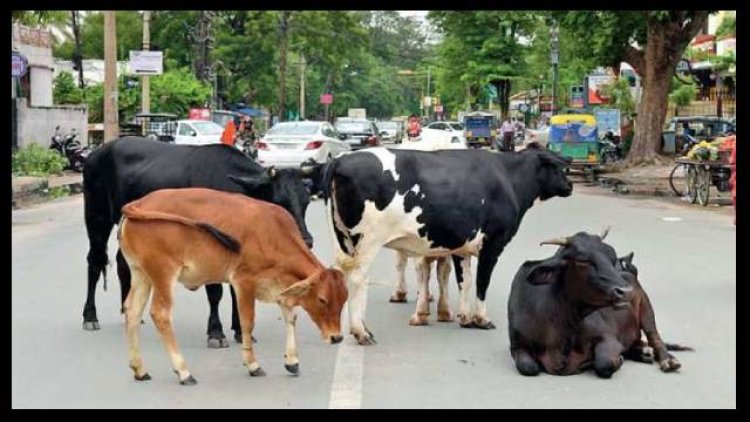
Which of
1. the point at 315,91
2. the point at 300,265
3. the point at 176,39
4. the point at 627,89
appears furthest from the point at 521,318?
the point at 315,91

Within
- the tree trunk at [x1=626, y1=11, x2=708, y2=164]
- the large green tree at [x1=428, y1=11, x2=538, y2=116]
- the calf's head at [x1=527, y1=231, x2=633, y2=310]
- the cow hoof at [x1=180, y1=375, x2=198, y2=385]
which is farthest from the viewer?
the large green tree at [x1=428, y1=11, x2=538, y2=116]

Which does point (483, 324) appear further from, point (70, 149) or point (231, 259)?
point (70, 149)

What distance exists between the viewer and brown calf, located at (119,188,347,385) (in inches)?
241

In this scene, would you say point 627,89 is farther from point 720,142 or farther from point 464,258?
point 464,258

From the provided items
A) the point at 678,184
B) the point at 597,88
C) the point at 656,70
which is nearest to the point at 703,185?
the point at 678,184

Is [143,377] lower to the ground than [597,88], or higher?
lower

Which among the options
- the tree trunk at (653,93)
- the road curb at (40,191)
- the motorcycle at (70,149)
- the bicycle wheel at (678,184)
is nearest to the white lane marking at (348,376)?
the road curb at (40,191)

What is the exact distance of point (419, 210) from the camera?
7684mm

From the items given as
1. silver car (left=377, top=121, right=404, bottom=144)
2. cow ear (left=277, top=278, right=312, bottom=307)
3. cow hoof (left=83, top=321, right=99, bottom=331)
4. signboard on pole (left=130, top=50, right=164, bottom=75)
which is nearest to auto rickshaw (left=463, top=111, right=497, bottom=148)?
silver car (left=377, top=121, right=404, bottom=144)

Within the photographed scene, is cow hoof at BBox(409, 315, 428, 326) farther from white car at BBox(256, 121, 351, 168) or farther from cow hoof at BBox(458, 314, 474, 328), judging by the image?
white car at BBox(256, 121, 351, 168)

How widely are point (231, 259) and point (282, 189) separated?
1.31m

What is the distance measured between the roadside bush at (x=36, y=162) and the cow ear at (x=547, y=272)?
20.5 meters

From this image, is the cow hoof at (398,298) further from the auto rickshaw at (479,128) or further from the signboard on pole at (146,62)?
the auto rickshaw at (479,128)

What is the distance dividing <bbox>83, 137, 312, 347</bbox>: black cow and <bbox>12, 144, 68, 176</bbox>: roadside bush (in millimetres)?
17406
